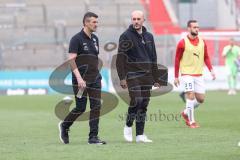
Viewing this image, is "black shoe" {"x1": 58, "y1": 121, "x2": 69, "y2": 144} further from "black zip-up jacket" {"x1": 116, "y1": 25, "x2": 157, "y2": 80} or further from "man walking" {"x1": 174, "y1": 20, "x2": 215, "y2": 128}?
"man walking" {"x1": 174, "y1": 20, "x2": 215, "y2": 128}

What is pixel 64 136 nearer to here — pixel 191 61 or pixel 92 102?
pixel 92 102

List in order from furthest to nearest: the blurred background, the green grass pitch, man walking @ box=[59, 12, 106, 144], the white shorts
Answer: the blurred background, the white shorts, man walking @ box=[59, 12, 106, 144], the green grass pitch

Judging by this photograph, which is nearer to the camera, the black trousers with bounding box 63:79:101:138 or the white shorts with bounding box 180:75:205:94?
the black trousers with bounding box 63:79:101:138

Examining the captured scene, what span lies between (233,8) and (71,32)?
9.79 metres

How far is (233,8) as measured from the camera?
43.2 meters

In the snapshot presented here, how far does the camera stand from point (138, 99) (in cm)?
1246

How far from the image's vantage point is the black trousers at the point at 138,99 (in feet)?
41.0

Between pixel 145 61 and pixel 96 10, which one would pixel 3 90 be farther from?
pixel 145 61

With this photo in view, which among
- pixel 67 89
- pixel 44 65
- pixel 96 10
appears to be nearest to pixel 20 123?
pixel 67 89

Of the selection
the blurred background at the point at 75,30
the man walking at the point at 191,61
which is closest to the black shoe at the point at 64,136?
the man walking at the point at 191,61

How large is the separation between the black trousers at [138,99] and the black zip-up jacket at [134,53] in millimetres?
189

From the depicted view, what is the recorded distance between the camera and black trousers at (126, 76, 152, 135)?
41.0 feet

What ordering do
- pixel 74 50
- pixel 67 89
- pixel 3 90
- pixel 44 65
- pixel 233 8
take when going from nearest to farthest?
pixel 74 50 → pixel 67 89 → pixel 3 90 → pixel 44 65 → pixel 233 8

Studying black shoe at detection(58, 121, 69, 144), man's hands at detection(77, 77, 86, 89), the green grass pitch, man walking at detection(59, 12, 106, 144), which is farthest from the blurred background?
man's hands at detection(77, 77, 86, 89)
